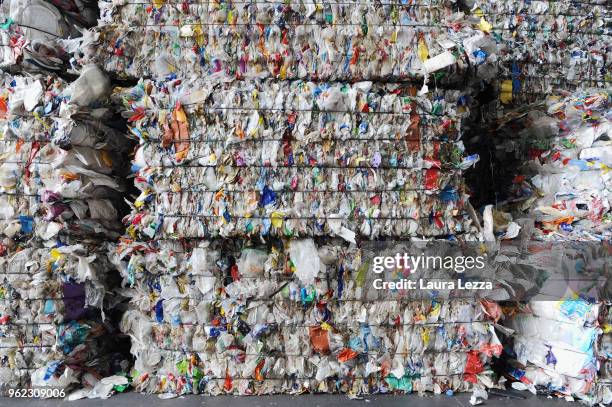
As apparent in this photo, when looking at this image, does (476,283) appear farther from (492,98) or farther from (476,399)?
(492,98)

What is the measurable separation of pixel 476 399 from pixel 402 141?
1.11 meters

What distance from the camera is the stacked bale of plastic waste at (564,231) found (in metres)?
1.61

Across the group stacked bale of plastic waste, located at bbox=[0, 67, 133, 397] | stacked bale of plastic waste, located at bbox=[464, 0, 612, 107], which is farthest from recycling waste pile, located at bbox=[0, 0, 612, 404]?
stacked bale of plastic waste, located at bbox=[464, 0, 612, 107]

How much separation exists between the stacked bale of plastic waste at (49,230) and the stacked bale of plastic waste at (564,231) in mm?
1740

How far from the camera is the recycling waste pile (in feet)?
5.32

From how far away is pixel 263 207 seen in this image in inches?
63.2

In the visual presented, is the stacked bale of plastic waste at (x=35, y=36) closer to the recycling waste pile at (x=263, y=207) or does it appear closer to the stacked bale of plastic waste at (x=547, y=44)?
the recycling waste pile at (x=263, y=207)

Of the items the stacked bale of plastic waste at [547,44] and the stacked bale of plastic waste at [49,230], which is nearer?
the stacked bale of plastic waste at [49,230]

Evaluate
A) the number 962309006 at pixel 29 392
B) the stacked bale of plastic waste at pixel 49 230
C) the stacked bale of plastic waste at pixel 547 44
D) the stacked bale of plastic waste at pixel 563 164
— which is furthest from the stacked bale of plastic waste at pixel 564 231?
the number 962309006 at pixel 29 392

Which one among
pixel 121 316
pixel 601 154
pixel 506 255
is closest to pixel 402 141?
pixel 506 255

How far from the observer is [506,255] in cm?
174

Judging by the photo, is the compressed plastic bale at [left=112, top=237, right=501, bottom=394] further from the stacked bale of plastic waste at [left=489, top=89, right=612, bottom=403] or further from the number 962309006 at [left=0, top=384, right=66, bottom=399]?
Result: the number 962309006 at [left=0, top=384, right=66, bottom=399]

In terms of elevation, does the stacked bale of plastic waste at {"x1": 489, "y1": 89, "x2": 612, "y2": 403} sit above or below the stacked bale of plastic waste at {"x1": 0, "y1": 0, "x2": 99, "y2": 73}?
below

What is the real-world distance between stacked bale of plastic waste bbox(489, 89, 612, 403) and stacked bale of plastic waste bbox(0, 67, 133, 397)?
1.74 metres
